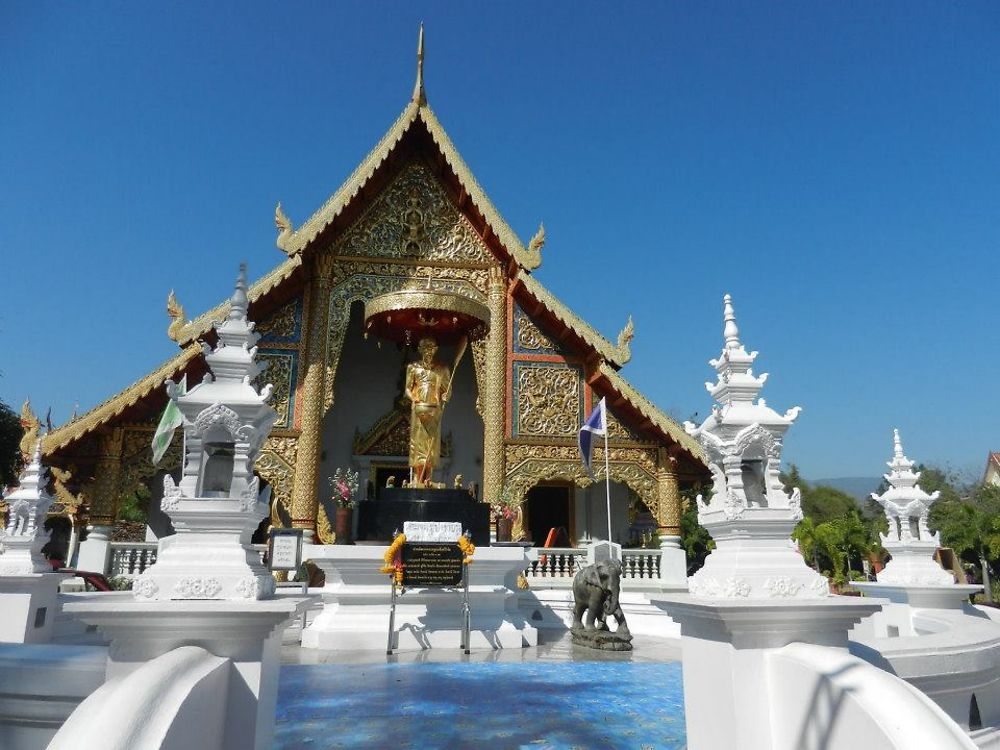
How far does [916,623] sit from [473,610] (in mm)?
3832

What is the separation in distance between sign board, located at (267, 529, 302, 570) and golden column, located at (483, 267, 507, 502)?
285cm

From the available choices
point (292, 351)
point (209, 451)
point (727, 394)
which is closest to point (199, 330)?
point (292, 351)

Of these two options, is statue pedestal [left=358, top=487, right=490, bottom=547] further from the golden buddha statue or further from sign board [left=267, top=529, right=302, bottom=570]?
sign board [left=267, top=529, right=302, bottom=570]

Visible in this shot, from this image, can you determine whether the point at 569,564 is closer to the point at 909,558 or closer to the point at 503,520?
the point at 503,520

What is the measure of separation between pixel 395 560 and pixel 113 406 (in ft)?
18.2

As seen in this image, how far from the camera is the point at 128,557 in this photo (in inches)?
366

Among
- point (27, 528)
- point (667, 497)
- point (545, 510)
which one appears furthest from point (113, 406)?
point (667, 497)

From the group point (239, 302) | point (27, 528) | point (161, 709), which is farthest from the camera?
point (27, 528)

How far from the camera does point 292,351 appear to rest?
418 inches

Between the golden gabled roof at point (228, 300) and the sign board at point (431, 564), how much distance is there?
542cm

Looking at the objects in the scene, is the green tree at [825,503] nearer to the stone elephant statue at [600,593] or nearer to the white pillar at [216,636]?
the stone elephant statue at [600,593]

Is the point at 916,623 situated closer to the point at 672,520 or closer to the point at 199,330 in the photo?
the point at 672,520

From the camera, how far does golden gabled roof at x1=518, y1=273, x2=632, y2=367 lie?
10641mm

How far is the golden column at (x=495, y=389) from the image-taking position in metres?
10.3
